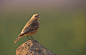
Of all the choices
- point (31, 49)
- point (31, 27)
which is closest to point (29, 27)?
point (31, 27)

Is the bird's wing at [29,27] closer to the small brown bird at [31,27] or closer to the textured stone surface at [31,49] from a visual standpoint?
the small brown bird at [31,27]

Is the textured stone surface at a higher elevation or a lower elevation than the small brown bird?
lower

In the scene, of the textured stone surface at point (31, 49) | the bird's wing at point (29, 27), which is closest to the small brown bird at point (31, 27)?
the bird's wing at point (29, 27)

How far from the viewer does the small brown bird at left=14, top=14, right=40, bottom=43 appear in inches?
237

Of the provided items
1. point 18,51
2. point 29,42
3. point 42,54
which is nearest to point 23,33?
point 29,42

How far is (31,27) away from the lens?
643 centimetres

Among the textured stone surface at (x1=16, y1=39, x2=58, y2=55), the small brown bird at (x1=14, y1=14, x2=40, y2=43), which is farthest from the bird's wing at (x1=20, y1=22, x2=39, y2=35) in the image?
the textured stone surface at (x1=16, y1=39, x2=58, y2=55)

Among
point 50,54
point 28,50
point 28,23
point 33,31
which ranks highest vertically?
point 28,23

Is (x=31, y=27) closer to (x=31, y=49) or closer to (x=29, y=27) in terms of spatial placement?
(x=29, y=27)

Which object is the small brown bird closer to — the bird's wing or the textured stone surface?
the bird's wing

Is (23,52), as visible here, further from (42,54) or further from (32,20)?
(32,20)

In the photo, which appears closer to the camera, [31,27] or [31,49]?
[31,49]

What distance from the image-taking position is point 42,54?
561cm

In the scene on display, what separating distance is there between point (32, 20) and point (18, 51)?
2.01m
